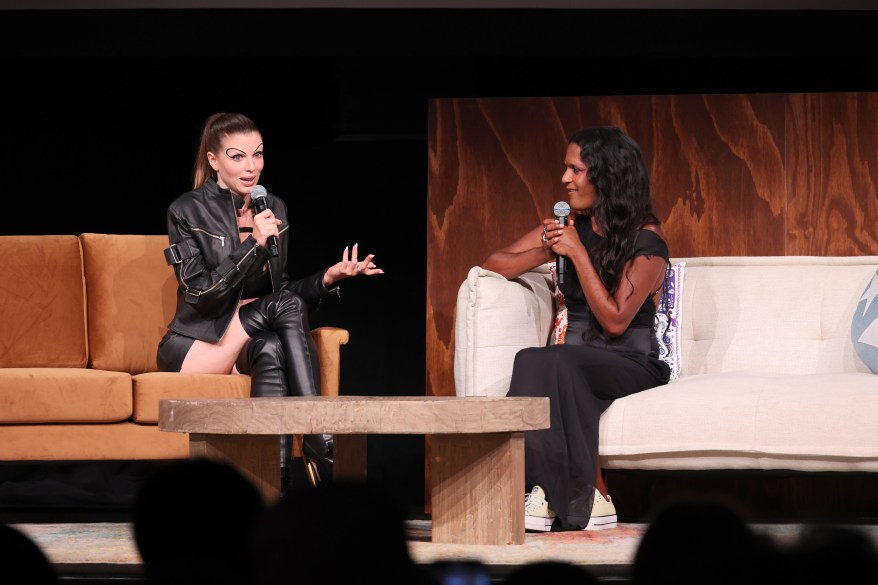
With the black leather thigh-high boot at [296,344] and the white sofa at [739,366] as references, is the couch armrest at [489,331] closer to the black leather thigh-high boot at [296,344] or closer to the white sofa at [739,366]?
the white sofa at [739,366]

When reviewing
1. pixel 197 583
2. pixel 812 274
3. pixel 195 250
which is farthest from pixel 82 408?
pixel 197 583

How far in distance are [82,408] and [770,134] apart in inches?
99.4

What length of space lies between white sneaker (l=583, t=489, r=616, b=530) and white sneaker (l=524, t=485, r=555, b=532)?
0.11 m

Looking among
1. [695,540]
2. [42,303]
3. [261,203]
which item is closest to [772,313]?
[261,203]

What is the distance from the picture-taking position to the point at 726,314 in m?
3.85

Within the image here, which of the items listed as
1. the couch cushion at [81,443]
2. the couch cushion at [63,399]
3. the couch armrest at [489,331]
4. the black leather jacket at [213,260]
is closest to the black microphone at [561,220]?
the couch armrest at [489,331]

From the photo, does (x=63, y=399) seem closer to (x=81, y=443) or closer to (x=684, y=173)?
(x=81, y=443)

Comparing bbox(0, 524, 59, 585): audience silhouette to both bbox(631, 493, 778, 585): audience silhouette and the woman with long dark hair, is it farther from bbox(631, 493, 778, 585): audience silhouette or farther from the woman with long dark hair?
the woman with long dark hair

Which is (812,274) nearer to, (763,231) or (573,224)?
(763,231)

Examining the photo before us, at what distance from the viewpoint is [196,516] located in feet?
3.53

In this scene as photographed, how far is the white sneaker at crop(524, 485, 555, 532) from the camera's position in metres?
3.09

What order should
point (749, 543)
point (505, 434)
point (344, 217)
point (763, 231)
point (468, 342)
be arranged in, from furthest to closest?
point (344, 217), point (763, 231), point (468, 342), point (505, 434), point (749, 543)

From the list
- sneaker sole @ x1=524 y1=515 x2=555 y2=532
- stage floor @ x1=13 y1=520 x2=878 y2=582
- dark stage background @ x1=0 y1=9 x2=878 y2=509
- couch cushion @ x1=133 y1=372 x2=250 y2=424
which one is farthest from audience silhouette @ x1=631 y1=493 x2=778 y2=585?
dark stage background @ x1=0 y1=9 x2=878 y2=509

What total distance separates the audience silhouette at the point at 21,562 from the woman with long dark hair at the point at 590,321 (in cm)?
218
